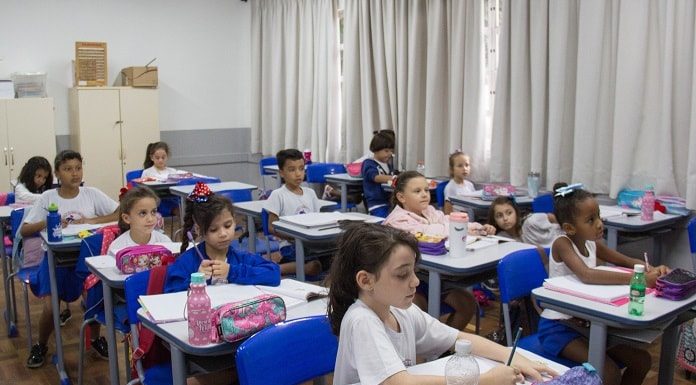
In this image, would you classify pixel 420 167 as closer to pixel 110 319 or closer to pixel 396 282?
pixel 110 319

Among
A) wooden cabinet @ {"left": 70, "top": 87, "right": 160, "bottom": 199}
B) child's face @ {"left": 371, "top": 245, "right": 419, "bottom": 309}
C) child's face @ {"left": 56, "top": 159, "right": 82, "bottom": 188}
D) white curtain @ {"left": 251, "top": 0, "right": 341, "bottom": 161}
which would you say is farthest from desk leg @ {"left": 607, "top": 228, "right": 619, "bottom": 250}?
wooden cabinet @ {"left": 70, "top": 87, "right": 160, "bottom": 199}

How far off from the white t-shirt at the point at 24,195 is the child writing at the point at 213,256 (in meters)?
2.57

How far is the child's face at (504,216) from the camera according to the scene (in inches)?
165

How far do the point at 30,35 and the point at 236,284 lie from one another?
6.41 meters

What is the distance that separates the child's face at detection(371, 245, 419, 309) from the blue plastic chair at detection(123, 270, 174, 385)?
0.99 metres

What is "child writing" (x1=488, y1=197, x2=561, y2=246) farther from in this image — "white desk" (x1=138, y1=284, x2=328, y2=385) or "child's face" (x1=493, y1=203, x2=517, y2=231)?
"white desk" (x1=138, y1=284, x2=328, y2=385)

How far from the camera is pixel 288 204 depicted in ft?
14.6

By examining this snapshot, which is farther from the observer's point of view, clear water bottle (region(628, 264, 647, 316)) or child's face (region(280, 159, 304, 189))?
child's face (region(280, 159, 304, 189))

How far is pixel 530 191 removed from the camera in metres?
5.18

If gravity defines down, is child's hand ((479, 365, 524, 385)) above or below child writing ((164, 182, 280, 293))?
below

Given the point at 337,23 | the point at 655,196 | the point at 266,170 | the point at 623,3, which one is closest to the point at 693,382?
the point at 655,196

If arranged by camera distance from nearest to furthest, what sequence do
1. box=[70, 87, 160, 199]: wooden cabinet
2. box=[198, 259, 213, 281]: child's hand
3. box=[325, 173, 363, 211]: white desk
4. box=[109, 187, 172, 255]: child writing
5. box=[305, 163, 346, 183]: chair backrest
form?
1. box=[198, 259, 213, 281]: child's hand
2. box=[109, 187, 172, 255]: child writing
3. box=[325, 173, 363, 211]: white desk
4. box=[305, 163, 346, 183]: chair backrest
5. box=[70, 87, 160, 199]: wooden cabinet

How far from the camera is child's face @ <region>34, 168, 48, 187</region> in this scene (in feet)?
16.7

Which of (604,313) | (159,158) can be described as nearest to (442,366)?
(604,313)
